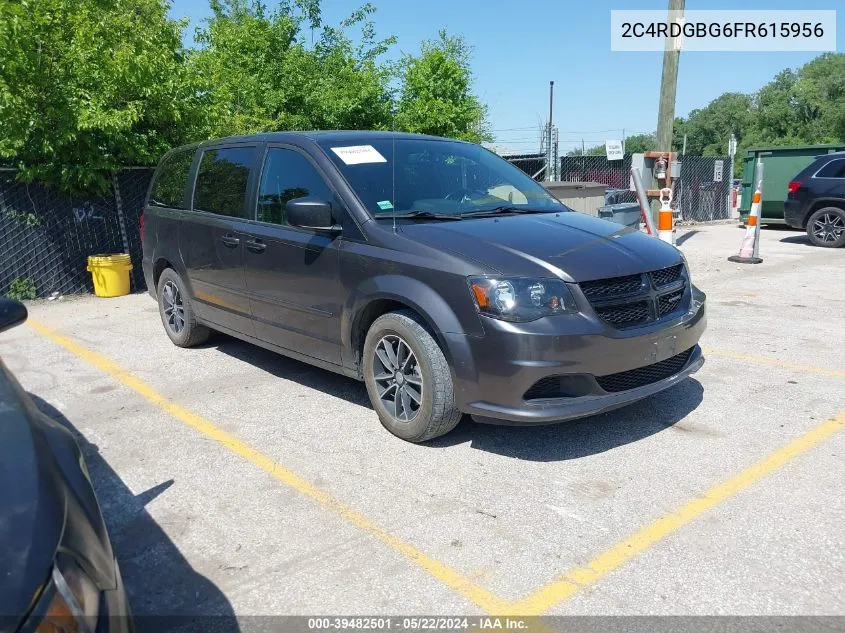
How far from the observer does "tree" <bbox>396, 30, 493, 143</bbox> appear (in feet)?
49.7

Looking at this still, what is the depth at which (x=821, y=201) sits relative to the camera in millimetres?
12773

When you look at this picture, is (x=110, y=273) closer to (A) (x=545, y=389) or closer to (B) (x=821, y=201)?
(A) (x=545, y=389)

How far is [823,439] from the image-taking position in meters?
4.00

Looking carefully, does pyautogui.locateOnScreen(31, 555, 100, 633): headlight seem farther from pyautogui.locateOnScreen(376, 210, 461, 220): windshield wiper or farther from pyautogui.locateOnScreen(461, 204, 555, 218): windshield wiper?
pyautogui.locateOnScreen(461, 204, 555, 218): windshield wiper

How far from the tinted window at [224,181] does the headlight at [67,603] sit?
3765mm

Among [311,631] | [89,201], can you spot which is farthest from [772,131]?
[311,631]

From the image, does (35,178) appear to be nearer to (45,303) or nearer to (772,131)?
(45,303)

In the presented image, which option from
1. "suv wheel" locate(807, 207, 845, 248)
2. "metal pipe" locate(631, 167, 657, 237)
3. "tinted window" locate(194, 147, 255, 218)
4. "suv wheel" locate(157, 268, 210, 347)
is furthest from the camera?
"suv wheel" locate(807, 207, 845, 248)

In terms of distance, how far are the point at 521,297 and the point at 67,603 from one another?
2.47m

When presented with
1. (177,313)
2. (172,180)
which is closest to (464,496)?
(177,313)

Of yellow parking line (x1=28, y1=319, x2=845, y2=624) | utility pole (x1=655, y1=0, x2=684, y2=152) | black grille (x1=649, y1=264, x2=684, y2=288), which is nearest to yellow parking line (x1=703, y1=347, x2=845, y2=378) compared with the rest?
yellow parking line (x1=28, y1=319, x2=845, y2=624)

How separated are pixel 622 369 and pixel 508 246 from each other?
886mm

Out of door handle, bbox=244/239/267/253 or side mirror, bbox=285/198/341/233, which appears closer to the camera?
side mirror, bbox=285/198/341/233

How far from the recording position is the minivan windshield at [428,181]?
14.2ft
